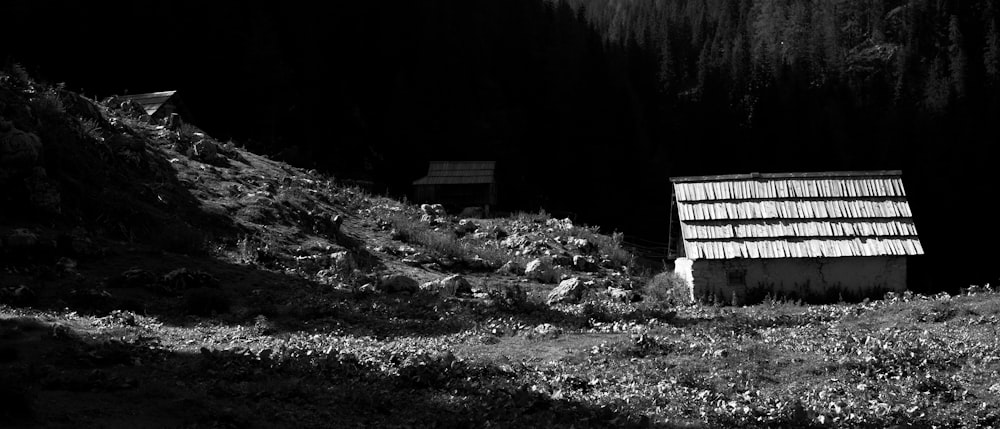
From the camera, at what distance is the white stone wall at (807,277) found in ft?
77.7

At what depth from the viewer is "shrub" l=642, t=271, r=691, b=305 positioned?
77.2ft

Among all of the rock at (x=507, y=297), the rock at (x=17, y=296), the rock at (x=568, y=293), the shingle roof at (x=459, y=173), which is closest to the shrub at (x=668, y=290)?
the rock at (x=568, y=293)

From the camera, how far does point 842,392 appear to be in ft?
39.3

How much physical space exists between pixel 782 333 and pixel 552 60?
55090 millimetres

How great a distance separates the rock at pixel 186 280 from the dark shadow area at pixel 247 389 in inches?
181

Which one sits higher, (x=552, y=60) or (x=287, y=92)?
(x=552, y=60)

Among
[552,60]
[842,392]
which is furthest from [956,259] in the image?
[842,392]

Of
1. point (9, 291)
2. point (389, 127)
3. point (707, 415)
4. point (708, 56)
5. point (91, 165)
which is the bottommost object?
point (707, 415)

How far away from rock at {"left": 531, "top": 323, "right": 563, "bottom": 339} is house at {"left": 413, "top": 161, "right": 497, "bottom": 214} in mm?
34130

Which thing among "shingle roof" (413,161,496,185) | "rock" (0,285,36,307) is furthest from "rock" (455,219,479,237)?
"rock" (0,285,36,307)

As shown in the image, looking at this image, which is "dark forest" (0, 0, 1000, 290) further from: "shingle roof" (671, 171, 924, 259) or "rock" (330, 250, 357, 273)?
"shingle roof" (671, 171, 924, 259)

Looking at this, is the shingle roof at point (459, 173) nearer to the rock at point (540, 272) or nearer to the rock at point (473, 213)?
the rock at point (473, 213)

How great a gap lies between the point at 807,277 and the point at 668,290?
3.82 meters

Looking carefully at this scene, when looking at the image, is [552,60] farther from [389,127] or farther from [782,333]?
[782,333]
